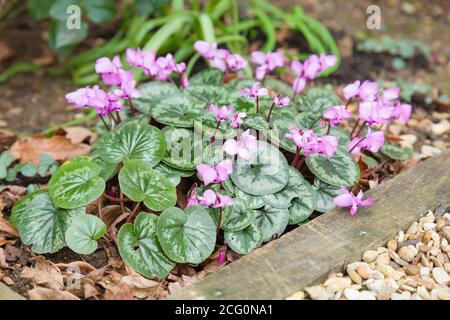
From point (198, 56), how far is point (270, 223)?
4.25ft

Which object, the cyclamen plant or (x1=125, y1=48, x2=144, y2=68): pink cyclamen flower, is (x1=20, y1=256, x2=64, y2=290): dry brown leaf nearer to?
the cyclamen plant

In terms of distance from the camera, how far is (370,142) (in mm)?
2309

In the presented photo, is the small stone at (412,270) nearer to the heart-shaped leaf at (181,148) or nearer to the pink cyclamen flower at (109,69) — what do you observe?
the heart-shaped leaf at (181,148)

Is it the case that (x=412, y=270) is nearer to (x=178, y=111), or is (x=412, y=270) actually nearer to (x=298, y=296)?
(x=298, y=296)

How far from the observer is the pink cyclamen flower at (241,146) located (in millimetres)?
2080

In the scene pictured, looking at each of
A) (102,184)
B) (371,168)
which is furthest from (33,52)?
(371,168)

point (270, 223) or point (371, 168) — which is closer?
point (270, 223)

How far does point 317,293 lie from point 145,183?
667 mm

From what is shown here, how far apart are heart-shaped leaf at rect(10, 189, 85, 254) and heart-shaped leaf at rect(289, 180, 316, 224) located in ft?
2.28

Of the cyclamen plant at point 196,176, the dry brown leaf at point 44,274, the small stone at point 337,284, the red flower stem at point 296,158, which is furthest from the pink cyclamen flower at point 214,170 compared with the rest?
the dry brown leaf at point 44,274

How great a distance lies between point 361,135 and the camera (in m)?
2.68

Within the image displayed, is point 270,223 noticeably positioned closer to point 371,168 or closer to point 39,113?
point 371,168

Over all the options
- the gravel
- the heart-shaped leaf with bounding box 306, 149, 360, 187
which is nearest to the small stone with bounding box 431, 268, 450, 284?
the gravel

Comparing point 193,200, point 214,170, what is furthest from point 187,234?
point 214,170
